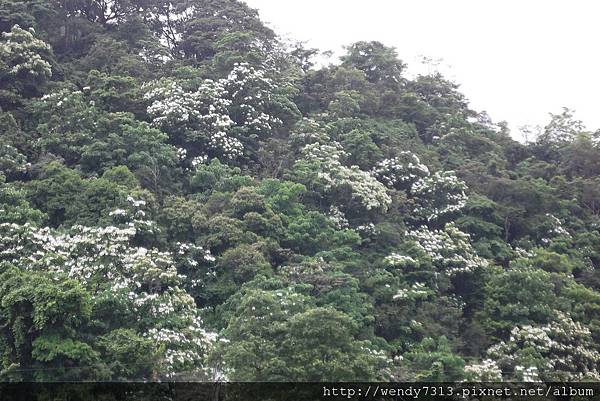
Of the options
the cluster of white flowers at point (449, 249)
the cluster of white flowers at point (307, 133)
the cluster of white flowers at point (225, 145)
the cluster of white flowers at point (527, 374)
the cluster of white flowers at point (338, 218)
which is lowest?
the cluster of white flowers at point (527, 374)

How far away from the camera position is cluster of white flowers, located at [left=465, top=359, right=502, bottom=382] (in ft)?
47.1

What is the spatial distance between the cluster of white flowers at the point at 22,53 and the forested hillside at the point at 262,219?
0.07m

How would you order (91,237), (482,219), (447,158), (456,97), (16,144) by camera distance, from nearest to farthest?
(91,237), (16,144), (482,219), (447,158), (456,97)

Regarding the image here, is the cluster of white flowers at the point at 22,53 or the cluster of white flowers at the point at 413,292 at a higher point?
the cluster of white flowers at the point at 22,53

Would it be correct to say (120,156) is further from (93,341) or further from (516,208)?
(516,208)

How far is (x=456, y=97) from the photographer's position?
1228 inches

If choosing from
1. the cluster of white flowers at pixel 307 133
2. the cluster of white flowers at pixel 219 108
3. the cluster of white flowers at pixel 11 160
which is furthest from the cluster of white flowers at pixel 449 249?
the cluster of white flowers at pixel 11 160

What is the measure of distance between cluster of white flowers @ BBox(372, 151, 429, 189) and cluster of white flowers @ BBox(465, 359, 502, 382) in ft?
29.5

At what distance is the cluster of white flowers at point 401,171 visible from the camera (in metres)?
23.1

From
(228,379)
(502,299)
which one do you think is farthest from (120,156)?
(502,299)

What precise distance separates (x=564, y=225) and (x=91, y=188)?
15.2 m

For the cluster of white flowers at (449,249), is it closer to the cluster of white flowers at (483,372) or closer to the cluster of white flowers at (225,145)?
the cluster of white flowers at (483,372)

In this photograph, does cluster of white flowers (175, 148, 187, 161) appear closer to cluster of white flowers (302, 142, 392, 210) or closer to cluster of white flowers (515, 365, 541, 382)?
cluster of white flowers (302, 142, 392, 210)

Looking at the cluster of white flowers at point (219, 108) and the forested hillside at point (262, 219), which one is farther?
the cluster of white flowers at point (219, 108)
